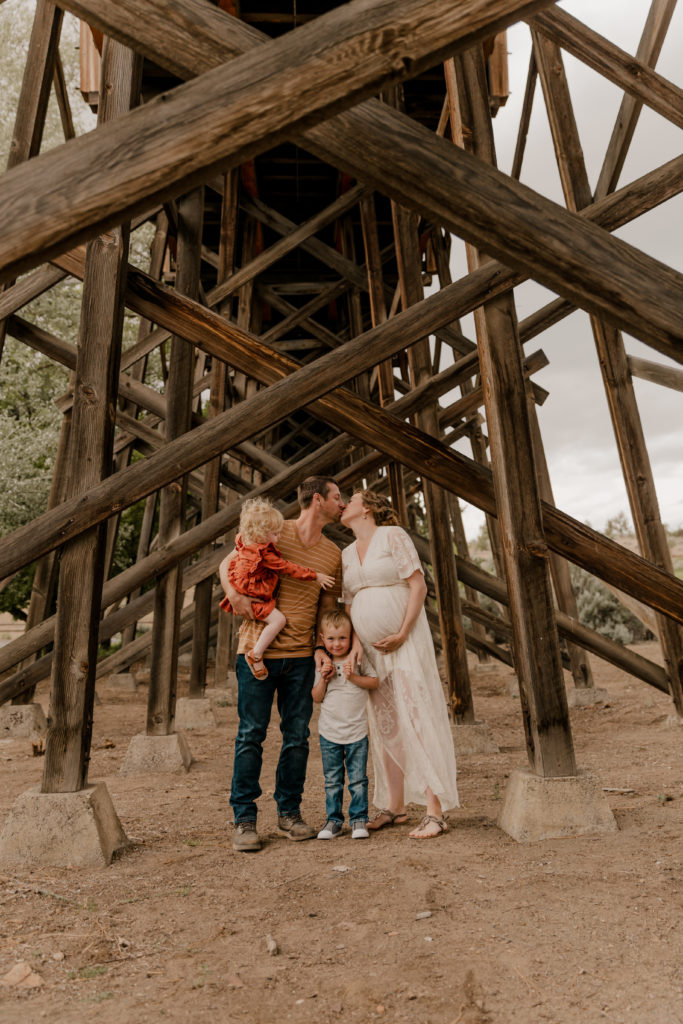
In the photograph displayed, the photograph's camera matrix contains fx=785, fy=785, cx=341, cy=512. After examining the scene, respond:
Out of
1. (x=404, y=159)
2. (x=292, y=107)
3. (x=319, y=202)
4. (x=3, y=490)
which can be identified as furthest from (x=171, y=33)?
(x=3, y=490)

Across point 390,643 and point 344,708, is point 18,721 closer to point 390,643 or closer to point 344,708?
point 344,708

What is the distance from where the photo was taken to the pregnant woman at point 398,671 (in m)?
3.49

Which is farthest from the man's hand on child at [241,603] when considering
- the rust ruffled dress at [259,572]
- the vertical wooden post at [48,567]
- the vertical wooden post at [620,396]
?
the vertical wooden post at [48,567]

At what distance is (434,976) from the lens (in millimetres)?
2086

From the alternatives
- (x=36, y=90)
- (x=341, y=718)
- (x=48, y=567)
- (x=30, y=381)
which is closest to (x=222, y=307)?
(x=36, y=90)

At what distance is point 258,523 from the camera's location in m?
3.39

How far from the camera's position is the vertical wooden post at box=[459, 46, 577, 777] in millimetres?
3332

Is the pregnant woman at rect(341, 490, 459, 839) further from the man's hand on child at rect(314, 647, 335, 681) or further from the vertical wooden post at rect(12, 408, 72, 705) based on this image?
the vertical wooden post at rect(12, 408, 72, 705)

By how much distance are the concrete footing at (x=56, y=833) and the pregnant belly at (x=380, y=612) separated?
1361 mm

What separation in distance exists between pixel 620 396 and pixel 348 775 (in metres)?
3.41

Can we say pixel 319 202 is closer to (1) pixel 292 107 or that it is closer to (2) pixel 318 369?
(2) pixel 318 369

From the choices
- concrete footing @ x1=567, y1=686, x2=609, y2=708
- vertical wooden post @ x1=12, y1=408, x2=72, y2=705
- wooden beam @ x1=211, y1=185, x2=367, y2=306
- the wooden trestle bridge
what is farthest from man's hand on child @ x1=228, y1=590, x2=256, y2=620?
concrete footing @ x1=567, y1=686, x2=609, y2=708

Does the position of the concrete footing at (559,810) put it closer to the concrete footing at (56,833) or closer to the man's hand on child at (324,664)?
the man's hand on child at (324,664)

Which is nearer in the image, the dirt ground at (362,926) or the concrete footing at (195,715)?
the dirt ground at (362,926)
